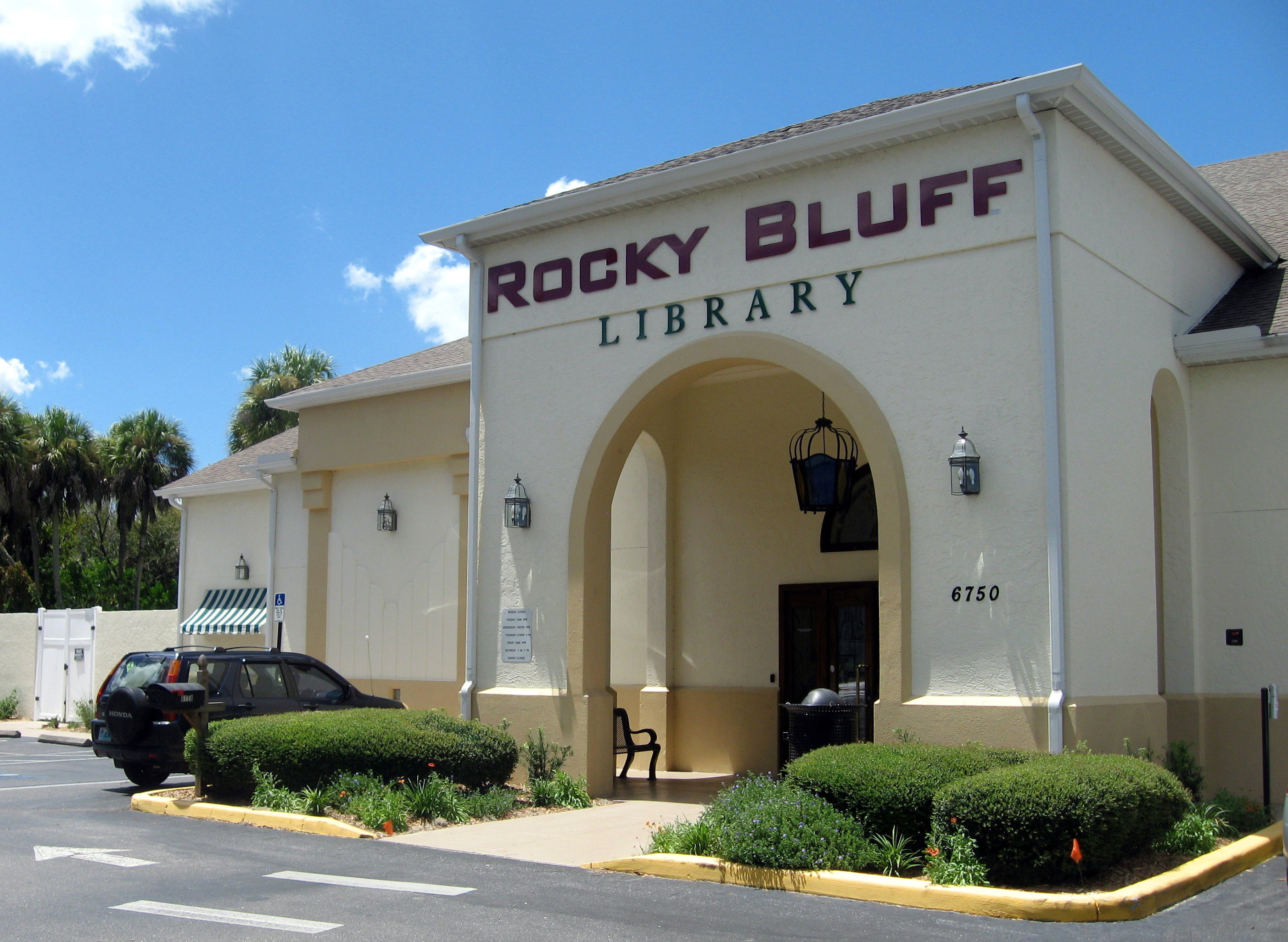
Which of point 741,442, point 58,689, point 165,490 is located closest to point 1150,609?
point 741,442

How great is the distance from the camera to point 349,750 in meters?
12.2

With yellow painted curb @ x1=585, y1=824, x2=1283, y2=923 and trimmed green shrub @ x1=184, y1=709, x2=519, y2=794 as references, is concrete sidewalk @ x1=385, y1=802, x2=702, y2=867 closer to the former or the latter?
yellow painted curb @ x1=585, y1=824, x2=1283, y2=923

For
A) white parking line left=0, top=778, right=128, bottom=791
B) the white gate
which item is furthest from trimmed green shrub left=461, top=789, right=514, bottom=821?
the white gate

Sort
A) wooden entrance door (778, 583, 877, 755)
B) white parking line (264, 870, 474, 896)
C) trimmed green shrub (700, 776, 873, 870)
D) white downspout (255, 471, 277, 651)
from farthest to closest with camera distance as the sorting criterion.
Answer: white downspout (255, 471, 277, 651), wooden entrance door (778, 583, 877, 755), trimmed green shrub (700, 776, 873, 870), white parking line (264, 870, 474, 896)

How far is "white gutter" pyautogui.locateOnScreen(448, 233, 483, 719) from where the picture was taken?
580 inches

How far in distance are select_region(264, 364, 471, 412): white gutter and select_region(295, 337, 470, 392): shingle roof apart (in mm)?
112

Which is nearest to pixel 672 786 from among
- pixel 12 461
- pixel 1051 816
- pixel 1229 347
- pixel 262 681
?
pixel 262 681

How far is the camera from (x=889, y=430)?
1197cm

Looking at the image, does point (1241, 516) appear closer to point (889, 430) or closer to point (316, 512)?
point (889, 430)

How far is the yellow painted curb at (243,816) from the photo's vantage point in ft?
36.8

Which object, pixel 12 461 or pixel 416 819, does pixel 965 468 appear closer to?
pixel 416 819

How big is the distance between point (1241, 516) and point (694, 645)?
7.03 meters

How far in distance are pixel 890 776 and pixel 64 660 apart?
21358 millimetres

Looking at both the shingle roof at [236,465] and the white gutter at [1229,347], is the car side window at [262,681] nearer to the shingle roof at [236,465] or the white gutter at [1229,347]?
the shingle roof at [236,465]
